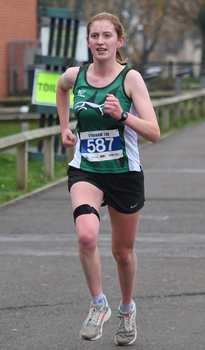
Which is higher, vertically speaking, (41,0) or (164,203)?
(164,203)

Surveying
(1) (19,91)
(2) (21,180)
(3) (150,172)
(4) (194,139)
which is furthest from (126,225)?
(1) (19,91)

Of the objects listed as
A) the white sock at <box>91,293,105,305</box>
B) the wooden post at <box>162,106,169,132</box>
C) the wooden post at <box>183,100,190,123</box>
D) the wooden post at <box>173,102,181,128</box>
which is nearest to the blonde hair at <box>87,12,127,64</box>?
the white sock at <box>91,293,105,305</box>

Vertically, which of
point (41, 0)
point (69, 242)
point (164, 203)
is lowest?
point (41, 0)

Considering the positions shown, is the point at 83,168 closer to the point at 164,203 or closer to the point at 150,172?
the point at 164,203

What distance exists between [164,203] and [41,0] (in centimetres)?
3859

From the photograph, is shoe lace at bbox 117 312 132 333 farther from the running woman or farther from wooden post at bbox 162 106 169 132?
wooden post at bbox 162 106 169 132

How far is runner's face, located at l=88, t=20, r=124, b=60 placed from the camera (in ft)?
13.6

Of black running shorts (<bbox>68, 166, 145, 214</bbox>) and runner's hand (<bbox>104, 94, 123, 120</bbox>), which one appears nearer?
runner's hand (<bbox>104, 94, 123, 120</bbox>)

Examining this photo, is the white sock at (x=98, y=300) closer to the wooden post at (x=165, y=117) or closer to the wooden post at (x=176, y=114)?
the wooden post at (x=165, y=117)

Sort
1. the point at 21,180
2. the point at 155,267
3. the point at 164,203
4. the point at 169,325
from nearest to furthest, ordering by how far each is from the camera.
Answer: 1. the point at 169,325
2. the point at 155,267
3. the point at 164,203
4. the point at 21,180

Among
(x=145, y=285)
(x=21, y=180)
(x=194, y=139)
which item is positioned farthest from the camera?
(x=194, y=139)

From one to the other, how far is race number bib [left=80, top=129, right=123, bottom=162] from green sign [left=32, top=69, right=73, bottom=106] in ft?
29.6

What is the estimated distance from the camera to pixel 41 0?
45.7 metres

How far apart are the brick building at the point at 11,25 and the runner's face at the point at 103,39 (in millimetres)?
22438
